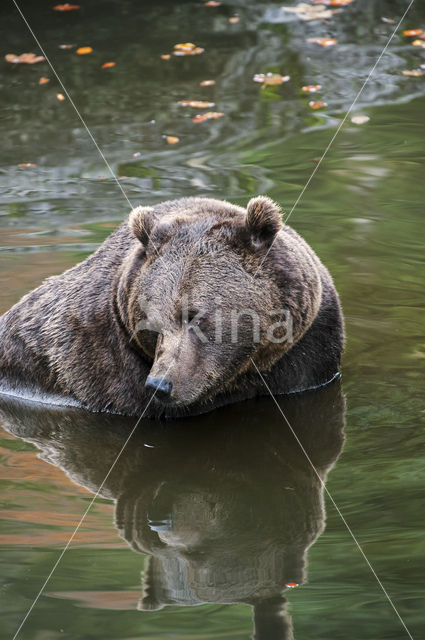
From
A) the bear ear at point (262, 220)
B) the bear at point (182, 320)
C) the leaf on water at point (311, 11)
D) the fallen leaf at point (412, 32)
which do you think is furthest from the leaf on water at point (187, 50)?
the bear ear at point (262, 220)

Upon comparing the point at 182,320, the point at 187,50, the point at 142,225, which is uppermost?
the point at 142,225

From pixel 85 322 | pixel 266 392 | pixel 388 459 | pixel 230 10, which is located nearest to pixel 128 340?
pixel 85 322

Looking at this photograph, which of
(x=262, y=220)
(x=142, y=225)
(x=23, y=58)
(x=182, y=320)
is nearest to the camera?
(x=182, y=320)

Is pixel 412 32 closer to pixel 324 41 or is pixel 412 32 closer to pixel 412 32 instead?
pixel 412 32

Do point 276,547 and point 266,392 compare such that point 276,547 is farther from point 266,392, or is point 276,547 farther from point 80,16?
point 80,16

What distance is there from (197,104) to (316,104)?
1882 mm

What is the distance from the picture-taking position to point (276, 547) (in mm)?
6652

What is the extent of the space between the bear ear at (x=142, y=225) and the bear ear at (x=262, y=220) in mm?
732

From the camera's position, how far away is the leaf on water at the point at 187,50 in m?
18.6

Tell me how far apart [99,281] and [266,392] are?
1664 millimetres

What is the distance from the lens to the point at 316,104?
1656 cm

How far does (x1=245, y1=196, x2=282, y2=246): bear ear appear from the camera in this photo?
7641 mm

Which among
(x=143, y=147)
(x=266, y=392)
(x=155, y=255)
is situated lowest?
(x=143, y=147)

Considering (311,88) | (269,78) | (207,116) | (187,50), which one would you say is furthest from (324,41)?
(207,116)
